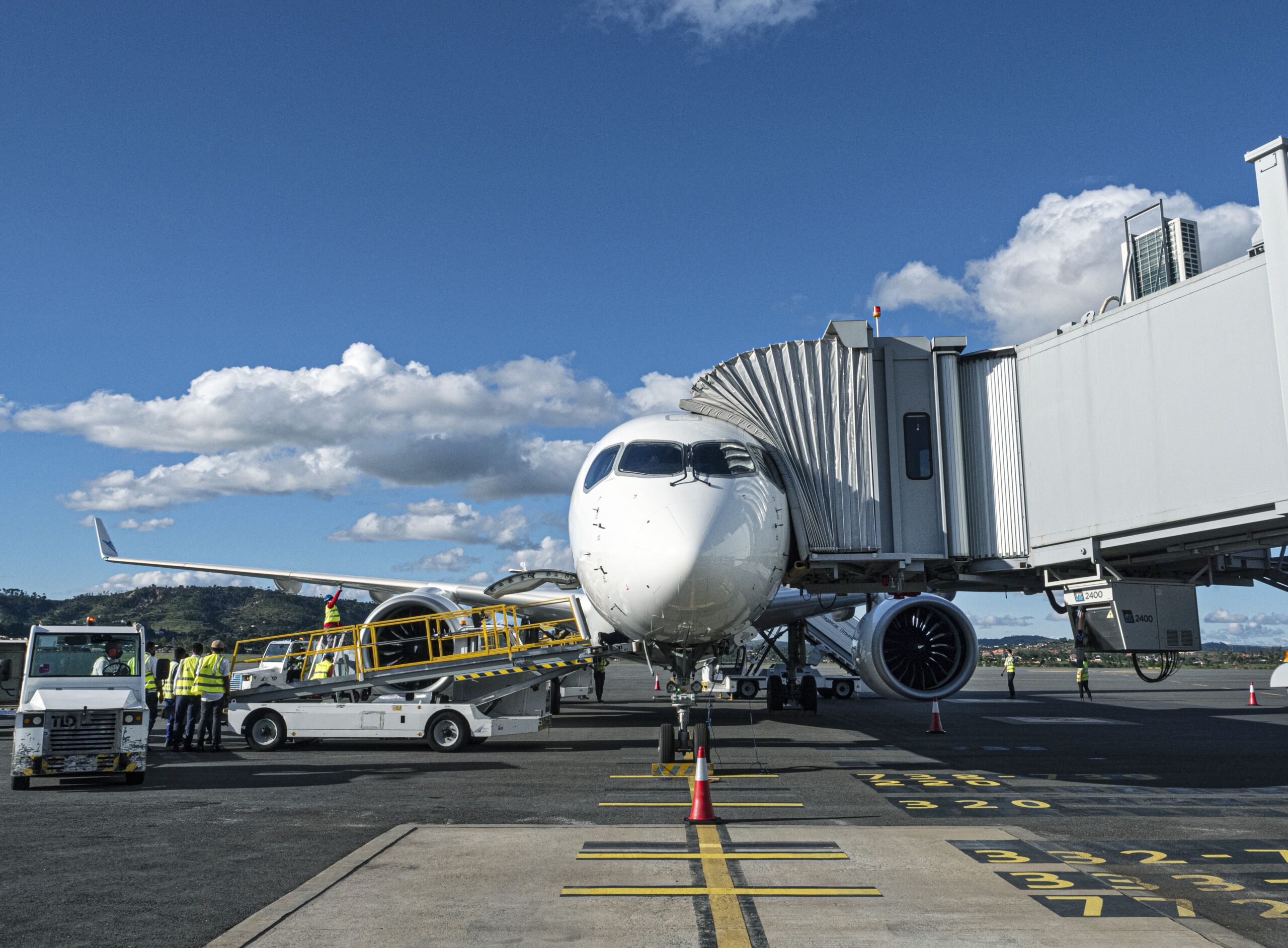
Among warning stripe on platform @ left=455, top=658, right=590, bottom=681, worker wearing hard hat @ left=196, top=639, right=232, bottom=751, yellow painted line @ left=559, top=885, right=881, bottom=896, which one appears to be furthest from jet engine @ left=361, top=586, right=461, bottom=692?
yellow painted line @ left=559, top=885, right=881, bottom=896

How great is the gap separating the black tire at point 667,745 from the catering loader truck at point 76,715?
20.1ft

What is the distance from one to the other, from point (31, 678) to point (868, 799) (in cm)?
1016

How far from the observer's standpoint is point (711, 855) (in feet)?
23.8

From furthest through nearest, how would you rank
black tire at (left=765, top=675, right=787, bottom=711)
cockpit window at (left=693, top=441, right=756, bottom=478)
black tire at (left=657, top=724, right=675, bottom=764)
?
black tire at (left=765, top=675, right=787, bottom=711) < black tire at (left=657, top=724, right=675, bottom=764) < cockpit window at (left=693, top=441, right=756, bottom=478)

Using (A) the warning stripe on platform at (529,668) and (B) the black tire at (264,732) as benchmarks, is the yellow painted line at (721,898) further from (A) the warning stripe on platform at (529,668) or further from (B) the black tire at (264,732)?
(B) the black tire at (264,732)

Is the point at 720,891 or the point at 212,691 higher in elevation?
the point at 212,691

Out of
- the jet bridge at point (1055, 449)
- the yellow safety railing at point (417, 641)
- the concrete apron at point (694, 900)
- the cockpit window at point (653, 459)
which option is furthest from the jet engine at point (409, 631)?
the concrete apron at point (694, 900)

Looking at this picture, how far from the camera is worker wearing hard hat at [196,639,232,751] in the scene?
1591 centimetres

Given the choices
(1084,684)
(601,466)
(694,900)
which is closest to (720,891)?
(694,900)

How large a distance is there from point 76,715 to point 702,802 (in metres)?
7.52

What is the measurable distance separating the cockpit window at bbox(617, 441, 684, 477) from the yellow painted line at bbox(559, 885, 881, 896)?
512 centimetres

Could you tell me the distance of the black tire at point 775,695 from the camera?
24.4 metres

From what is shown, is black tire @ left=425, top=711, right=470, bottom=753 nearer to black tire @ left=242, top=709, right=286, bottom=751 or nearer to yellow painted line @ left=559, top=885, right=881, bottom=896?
black tire @ left=242, top=709, right=286, bottom=751

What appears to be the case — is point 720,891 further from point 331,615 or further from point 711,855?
point 331,615
